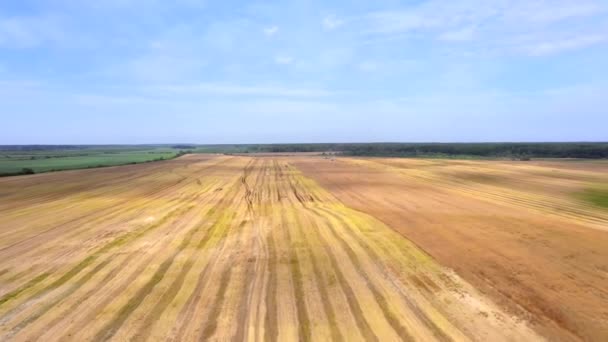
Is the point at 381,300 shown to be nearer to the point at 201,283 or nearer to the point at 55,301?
the point at 201,283

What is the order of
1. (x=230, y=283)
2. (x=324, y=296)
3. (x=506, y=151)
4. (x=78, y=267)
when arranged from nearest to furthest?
(x=324, y=296) → (x=230, y=283) → (x=78, y=267) → (x=506, y=151)

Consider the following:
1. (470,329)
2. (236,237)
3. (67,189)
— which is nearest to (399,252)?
(470,329)

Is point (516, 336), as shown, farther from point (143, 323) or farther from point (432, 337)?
point (143, 323)

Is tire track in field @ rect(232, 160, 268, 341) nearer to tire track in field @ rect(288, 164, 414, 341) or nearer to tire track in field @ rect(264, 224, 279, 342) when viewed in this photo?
tire track in field @ rect(264, 224, 279, 342)

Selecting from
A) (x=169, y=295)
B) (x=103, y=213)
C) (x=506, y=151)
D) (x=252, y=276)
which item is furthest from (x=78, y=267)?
(x=506, y=151)

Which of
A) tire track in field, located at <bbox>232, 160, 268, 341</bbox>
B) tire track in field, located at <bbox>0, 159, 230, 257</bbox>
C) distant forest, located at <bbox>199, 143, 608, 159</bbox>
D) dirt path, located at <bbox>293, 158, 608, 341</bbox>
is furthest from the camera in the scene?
distant forest, located at <bbox>199, 143, 608, 159</bbox>

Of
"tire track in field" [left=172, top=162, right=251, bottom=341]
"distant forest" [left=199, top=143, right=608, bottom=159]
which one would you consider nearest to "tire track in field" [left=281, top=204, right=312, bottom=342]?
"tire track in field" [left=172, top=162, right=251, bottom=341]

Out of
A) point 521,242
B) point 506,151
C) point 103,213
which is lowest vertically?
point 103,213
